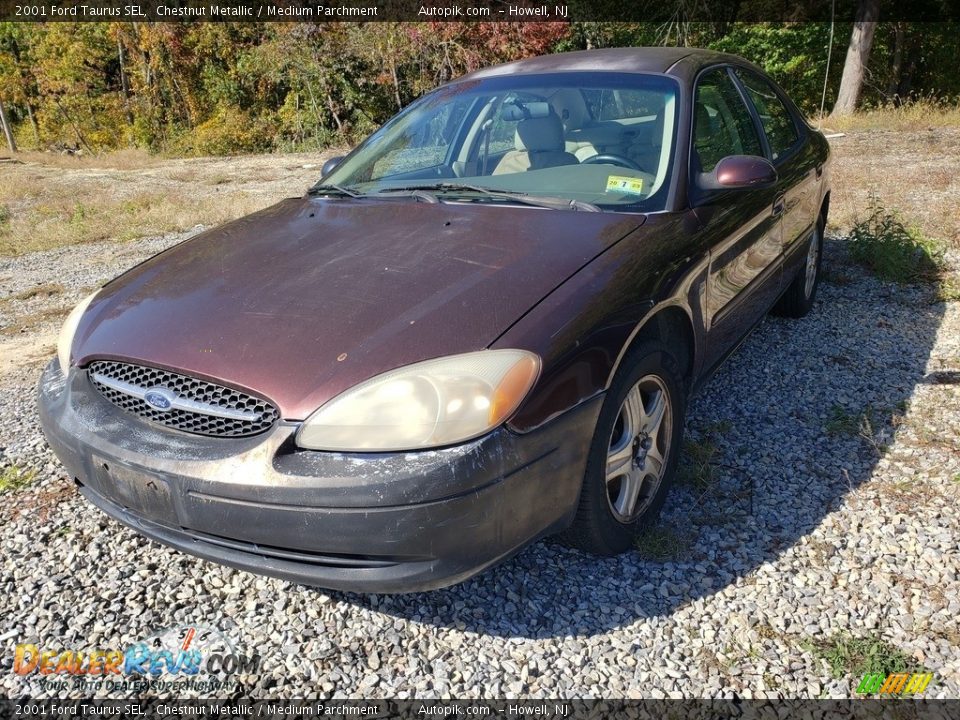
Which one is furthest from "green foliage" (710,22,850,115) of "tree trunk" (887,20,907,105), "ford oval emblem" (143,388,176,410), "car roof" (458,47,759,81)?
"ford oval emblem" (143,388,176,410)

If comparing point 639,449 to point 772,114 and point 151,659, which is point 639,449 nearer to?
point 151,659

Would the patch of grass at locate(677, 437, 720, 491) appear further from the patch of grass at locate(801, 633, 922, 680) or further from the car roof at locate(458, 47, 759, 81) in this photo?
the car roof at locate(458, 47, 759, 81)

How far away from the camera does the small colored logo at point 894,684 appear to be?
2.04m

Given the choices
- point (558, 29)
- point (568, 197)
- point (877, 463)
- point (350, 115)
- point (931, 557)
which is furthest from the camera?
point (350, 115)

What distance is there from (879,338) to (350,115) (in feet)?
61.2

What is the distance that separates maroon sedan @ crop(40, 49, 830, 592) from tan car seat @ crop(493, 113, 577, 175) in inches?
0.4

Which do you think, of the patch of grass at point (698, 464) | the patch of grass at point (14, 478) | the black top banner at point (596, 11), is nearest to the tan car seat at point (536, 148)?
the patch of grass at point (698, 464)

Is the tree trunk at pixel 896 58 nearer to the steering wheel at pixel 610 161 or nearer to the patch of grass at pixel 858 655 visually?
the steering wheel at pixel 610 161

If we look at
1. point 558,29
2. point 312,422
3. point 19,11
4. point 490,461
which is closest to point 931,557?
point 490,461

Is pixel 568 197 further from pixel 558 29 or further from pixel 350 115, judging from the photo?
pixel 350 115

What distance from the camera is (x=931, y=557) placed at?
8.29ft

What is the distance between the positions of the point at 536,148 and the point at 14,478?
8.51 ft

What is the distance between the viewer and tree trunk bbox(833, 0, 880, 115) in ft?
52.0

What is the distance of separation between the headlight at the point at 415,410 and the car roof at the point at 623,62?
1.98m
